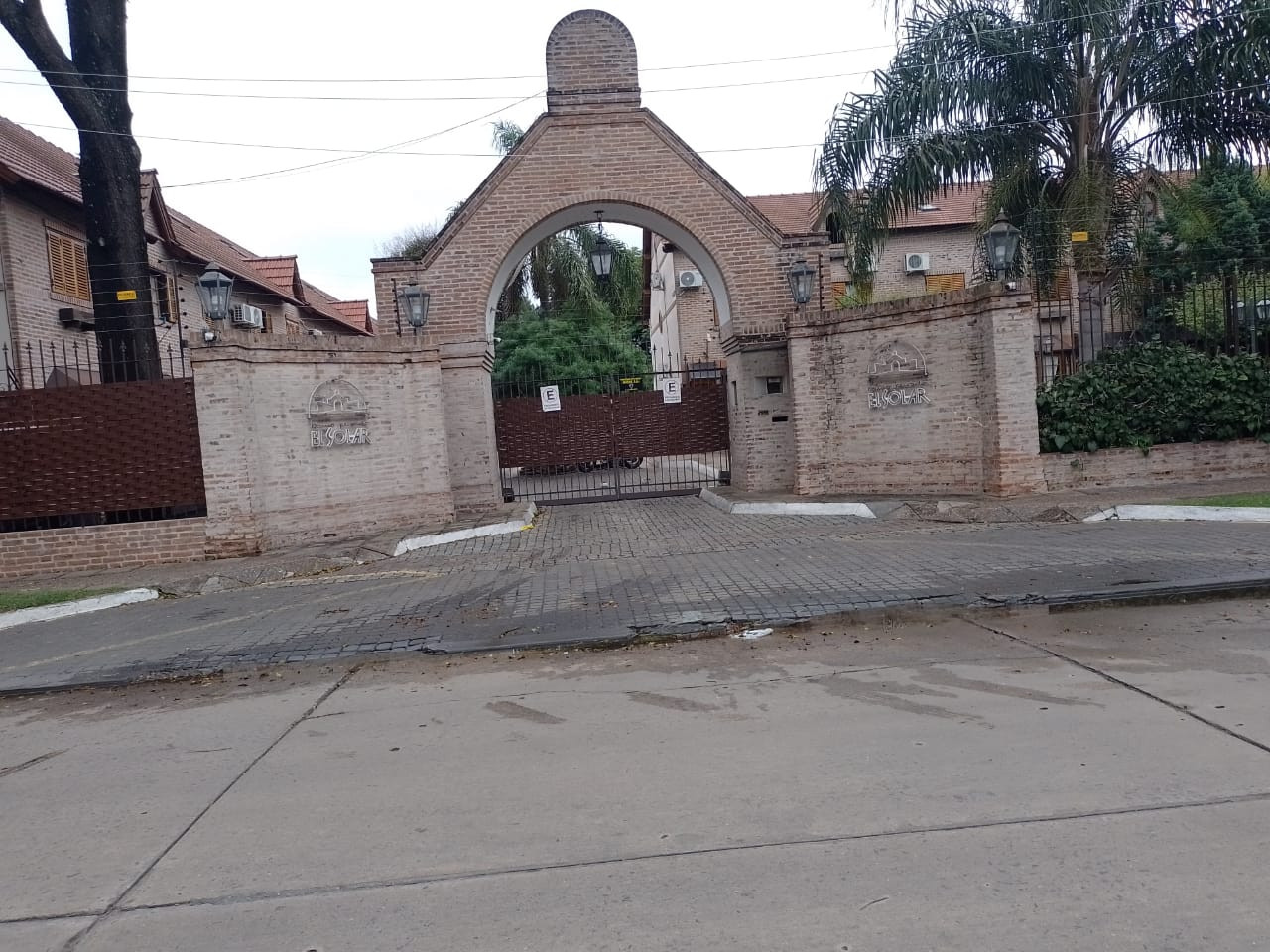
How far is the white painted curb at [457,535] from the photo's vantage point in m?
13.2

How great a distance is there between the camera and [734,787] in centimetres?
439

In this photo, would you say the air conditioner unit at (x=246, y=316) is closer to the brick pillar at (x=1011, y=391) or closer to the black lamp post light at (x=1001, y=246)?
the black lamp post light at (x=1001, y=246)

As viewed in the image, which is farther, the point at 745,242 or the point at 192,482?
the point at 745,242

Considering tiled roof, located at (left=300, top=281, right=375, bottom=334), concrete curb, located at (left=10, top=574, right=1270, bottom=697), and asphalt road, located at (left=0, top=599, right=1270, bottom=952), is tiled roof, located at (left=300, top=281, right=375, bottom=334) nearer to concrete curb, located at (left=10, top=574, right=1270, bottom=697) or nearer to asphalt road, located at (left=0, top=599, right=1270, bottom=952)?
concrete curb, located at (left=10, top=574, right=1270, bottom=697)

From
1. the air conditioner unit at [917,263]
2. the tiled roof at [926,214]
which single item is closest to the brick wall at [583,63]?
the tiled roof at [926,214]

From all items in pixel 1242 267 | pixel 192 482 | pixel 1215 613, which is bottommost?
pixel 1215 613

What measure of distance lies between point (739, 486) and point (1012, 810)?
1368 centimetres

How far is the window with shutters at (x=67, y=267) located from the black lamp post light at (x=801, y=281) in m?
13.6

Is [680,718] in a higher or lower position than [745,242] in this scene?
lower

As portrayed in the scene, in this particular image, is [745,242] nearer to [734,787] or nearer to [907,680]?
[907,680]

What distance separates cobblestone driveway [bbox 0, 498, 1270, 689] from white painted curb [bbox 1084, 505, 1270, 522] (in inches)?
18.1

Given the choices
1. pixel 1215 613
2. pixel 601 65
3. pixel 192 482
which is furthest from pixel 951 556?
pixel 601 65

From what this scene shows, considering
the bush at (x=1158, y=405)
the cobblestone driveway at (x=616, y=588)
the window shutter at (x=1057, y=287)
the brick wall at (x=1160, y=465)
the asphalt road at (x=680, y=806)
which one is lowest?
the asphalt road at (x=680, y=806)

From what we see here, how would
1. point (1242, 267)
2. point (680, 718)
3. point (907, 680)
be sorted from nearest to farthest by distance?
point (680, 718) < point (907, 680) < point (1242, 267)
